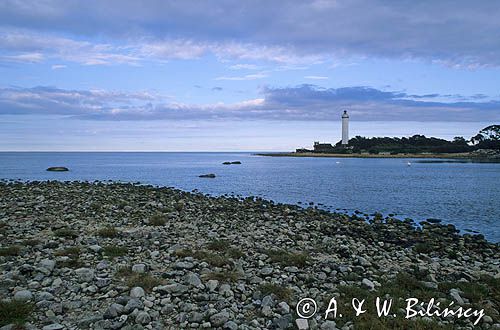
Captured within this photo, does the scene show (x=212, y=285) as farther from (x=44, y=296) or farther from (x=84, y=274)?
(x=44, y=296)

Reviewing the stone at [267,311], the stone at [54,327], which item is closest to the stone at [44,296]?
the stone at [54,327]

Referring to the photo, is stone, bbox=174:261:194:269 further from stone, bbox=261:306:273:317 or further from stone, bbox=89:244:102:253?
stone, bbox=261:306:273:317

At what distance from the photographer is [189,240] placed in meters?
14.7

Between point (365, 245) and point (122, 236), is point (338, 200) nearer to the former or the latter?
point (365, 245)

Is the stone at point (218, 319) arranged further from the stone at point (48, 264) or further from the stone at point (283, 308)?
the stone at point (48, 264)

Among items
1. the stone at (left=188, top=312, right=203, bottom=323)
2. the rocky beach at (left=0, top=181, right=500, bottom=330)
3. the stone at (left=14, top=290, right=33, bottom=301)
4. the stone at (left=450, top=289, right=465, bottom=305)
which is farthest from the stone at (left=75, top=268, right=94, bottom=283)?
the stone at (left=450, top=289, right=465, bottom=305)

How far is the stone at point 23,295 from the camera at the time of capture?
812cm

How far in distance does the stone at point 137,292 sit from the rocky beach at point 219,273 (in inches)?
1.9

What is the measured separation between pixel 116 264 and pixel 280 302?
5143mm

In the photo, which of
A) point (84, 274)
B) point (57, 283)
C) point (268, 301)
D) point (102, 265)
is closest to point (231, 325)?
point (268, 301)

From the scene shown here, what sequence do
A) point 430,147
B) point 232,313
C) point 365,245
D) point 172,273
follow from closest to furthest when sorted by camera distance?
point 232,313 < point 172,273 < point 365,245 < point 430,147

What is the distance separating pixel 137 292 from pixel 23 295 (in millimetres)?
2401

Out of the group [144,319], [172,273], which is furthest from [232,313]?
[172,273]

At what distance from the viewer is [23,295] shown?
8.24 m
